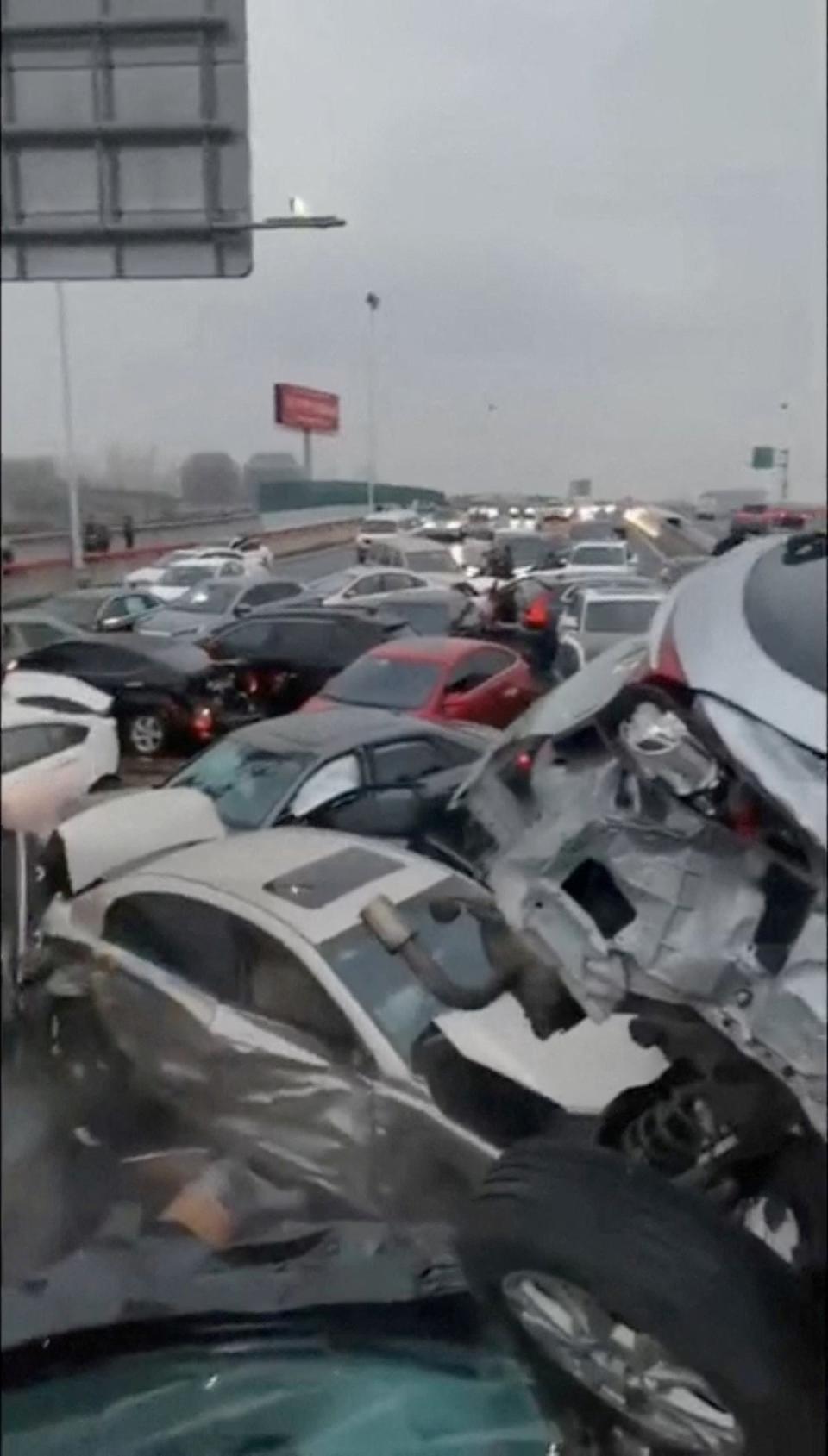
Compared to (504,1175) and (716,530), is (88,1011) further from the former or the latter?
(716,530)

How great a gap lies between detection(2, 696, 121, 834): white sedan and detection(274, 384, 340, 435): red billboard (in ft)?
0.97

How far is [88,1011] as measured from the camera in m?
1.17

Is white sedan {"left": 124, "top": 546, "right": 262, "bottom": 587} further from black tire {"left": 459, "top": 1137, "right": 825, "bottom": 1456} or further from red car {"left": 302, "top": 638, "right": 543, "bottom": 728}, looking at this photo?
black tire {"left": 459, "top": 1137, "right": 825, "bottom": 1456}

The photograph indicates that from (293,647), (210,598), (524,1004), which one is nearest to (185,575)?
(210,598)

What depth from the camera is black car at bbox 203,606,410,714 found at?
1314mm

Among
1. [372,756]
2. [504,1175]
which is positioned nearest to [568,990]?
[504,1175]

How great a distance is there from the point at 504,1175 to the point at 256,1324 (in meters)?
0.31

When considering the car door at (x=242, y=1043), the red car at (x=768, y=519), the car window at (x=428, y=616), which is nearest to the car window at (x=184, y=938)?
the car door at (x=242, y=1043)

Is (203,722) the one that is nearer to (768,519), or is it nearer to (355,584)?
(355,584)

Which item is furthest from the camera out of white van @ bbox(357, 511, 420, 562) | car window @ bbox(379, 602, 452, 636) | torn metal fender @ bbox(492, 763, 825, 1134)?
car window @ bbox(379, 602, 452, 636)

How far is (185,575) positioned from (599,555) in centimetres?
39

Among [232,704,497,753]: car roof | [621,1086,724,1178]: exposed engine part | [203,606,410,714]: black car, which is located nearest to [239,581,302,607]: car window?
[203,606,410,714]: black car

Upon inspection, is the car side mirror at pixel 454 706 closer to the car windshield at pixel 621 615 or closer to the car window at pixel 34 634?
the car windshield at pixel 621 615

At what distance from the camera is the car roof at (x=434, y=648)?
4.47 feet
